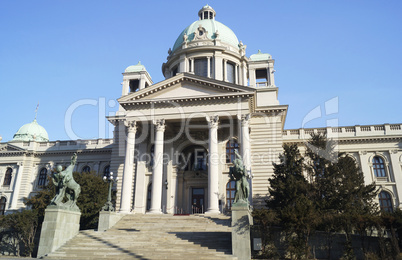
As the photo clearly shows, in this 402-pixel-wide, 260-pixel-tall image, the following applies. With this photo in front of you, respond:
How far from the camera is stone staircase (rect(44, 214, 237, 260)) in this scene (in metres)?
17.6

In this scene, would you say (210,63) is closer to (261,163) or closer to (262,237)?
(261,163)

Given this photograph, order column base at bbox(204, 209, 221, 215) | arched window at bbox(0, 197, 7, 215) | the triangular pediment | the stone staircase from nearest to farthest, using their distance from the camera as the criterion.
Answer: the stone staircase < column base at bbox(204, 209, 221, 215) < the triangular pediment < arched window at bbox(0, 197, 7, 215)

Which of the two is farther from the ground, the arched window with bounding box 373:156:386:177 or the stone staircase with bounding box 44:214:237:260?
the arched window with bounding box 373:156:386:177

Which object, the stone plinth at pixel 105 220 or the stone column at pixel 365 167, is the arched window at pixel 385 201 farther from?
the stone plinth at pixel 105 220

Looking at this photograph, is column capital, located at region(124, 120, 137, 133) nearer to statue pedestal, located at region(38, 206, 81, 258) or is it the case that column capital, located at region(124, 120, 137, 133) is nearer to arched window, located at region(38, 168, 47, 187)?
statue pedestal, located at region(38, 206, 81, 258)

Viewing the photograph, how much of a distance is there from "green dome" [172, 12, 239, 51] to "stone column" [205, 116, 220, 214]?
18926 millimetres

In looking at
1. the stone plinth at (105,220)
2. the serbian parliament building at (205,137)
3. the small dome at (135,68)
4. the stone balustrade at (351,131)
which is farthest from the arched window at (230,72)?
the stone plinth at (105,220)

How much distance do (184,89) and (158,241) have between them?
15743 mm

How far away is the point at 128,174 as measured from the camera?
29703 millimetres

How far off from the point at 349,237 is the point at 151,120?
1981 cm

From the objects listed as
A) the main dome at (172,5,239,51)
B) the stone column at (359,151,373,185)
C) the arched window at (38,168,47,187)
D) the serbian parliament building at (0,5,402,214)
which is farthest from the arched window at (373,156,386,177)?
the arched window at (38,168,47,187)

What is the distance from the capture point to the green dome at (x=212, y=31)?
44934mm

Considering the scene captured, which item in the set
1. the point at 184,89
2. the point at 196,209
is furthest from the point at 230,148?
the point at 184,89

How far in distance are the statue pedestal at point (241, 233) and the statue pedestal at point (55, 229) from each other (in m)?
10.5
